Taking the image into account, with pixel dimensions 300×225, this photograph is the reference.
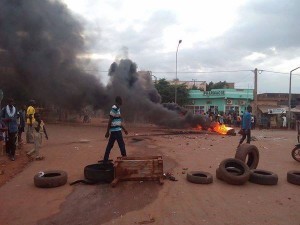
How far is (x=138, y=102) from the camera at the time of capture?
83.8 feet

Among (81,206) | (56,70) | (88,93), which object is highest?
(56,70)

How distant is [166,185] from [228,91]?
133 ft

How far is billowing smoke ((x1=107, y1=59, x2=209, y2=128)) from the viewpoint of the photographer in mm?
25391

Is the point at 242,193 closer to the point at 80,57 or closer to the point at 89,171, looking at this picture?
the point at 89,171

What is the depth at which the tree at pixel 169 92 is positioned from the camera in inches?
1705

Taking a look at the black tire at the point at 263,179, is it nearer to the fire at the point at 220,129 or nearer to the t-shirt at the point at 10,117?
the t-shirt at the point at 10,117

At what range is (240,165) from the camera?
8289 mm

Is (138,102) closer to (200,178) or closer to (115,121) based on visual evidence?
(115,121)

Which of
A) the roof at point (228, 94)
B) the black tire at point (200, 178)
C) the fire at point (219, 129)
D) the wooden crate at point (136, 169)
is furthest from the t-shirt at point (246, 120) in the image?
the roof at point (228, 94)

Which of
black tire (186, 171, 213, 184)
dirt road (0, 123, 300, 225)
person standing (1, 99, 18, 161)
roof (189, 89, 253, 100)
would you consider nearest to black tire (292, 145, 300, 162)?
dirt road (0, 123, 300, 225)

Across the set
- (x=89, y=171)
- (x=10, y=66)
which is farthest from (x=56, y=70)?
(x=89, y=171)

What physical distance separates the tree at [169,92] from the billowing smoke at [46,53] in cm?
1807

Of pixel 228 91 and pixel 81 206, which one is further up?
pixel 228 91

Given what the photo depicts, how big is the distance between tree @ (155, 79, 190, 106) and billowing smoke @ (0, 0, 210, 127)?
1678cm
